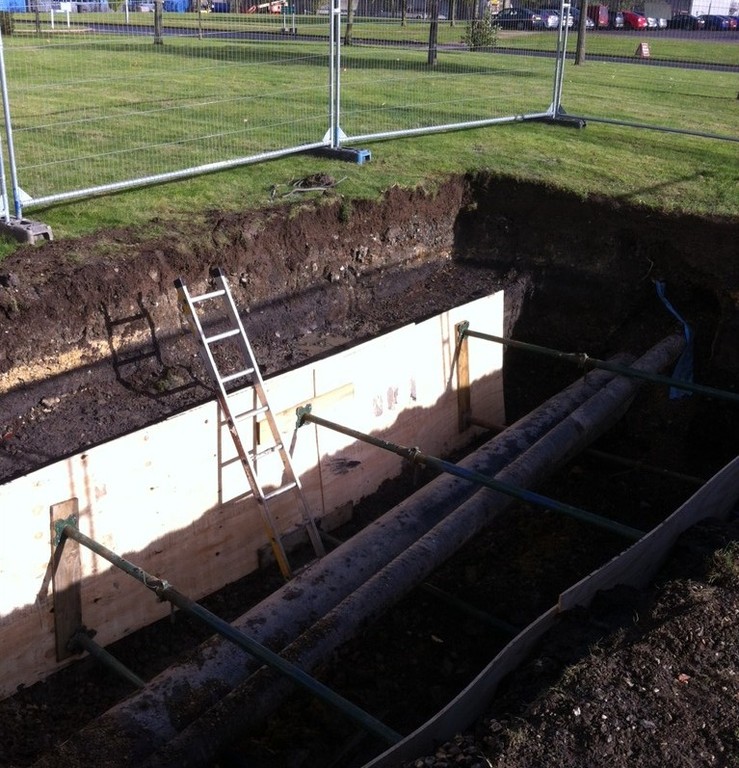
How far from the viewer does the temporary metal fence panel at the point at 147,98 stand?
1059 cm

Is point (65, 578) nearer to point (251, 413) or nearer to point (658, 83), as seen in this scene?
point (251, 413)

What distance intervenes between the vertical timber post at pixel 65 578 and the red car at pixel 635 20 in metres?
32.8

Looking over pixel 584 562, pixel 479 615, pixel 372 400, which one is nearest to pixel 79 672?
pixel 479 615

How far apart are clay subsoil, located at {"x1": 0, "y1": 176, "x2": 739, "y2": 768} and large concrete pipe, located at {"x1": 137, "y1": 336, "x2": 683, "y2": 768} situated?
608 millimetres

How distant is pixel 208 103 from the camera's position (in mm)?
13477

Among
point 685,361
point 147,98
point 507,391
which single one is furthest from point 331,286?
point 147,98

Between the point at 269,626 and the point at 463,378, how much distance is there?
4.52 metres

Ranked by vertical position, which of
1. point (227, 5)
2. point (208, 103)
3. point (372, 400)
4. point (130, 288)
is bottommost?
point (372, 400)

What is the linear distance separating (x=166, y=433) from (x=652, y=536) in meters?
3.57

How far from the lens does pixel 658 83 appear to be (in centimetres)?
1967

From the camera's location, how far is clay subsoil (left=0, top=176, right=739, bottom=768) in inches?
170

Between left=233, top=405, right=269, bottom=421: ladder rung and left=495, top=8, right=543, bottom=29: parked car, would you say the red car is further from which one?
left=233, top=405, right=269, bottom=421: ladder rung

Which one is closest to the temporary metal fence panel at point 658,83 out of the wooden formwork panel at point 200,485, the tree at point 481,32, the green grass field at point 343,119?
the green grass field at point 343,119

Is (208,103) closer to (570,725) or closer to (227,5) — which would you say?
(227,5)
